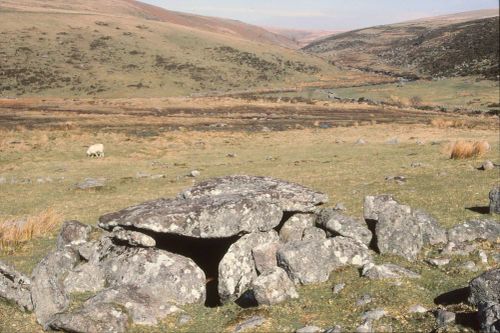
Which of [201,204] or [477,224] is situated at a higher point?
[201,204]

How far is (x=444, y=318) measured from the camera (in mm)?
11711

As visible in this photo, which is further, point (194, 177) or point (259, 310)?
point (194, 177)

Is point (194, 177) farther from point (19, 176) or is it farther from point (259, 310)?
point (259, 310)

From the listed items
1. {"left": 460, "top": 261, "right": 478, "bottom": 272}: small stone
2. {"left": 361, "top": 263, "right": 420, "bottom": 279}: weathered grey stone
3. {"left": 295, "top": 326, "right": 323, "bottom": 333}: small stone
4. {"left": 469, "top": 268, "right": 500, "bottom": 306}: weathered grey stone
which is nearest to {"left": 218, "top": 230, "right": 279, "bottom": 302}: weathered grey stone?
{"left": 295, "top": 326, "right": 323, "bottom": 333}: small stone

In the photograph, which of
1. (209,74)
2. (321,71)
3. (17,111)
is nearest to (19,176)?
(17,111)

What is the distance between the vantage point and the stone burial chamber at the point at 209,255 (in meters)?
14.3

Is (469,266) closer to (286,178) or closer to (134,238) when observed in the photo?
(134,238)

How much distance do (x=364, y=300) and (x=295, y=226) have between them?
15.8 ft

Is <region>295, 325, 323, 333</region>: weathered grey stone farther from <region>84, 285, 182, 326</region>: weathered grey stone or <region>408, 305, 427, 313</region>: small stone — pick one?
<region>84, 285, 182, 326</region>: weathered grey stone

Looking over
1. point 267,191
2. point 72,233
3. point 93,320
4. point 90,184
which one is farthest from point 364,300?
point 90,184

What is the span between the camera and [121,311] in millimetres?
13523

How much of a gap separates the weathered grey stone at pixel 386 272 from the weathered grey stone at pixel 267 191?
12.5ft

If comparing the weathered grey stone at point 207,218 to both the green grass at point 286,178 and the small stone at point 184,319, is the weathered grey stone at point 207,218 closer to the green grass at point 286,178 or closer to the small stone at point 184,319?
the green grass at point 286,178

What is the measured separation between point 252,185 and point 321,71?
555 feet
